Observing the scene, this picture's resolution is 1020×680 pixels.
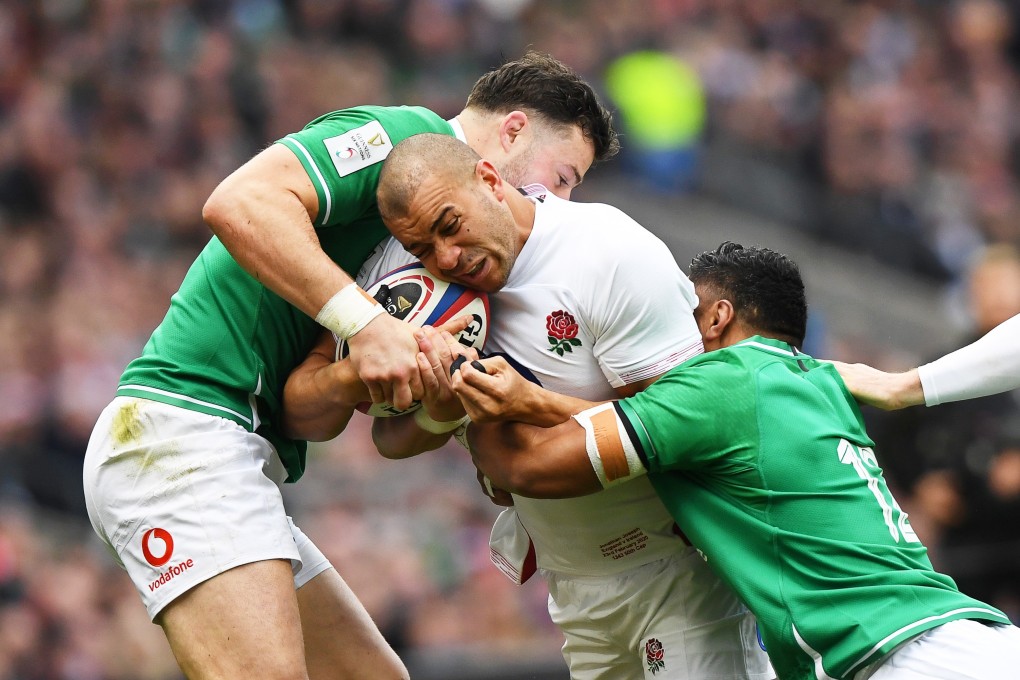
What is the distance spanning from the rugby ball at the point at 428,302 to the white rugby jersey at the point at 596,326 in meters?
0.12

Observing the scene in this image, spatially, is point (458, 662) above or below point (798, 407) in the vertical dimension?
below

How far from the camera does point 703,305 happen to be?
440cm

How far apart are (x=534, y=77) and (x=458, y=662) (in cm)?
470

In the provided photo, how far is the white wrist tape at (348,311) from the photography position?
390 centimetres

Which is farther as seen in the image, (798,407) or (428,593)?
(428,593)

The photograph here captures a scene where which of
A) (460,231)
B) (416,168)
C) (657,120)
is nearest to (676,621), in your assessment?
(460,231)

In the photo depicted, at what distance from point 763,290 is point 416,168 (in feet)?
3.86

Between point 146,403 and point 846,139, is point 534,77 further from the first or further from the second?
point 846,139

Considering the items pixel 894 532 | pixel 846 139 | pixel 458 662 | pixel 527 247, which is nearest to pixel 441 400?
pixel 527 247

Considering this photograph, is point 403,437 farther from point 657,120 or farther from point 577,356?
point 657,120

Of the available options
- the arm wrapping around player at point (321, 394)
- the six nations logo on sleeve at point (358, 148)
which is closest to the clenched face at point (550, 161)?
the six nations logo on sleeve at point (358, 148)

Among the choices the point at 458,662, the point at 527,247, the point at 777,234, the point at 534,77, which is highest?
the point at 534,77

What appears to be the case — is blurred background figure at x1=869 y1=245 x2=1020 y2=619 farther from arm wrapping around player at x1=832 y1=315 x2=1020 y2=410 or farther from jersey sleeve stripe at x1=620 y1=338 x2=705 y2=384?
jersey sleeve stripe at x1=620 y1=338 x2=705 y2=384

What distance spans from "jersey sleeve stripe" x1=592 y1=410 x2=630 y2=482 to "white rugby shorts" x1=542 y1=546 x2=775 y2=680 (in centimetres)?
69
